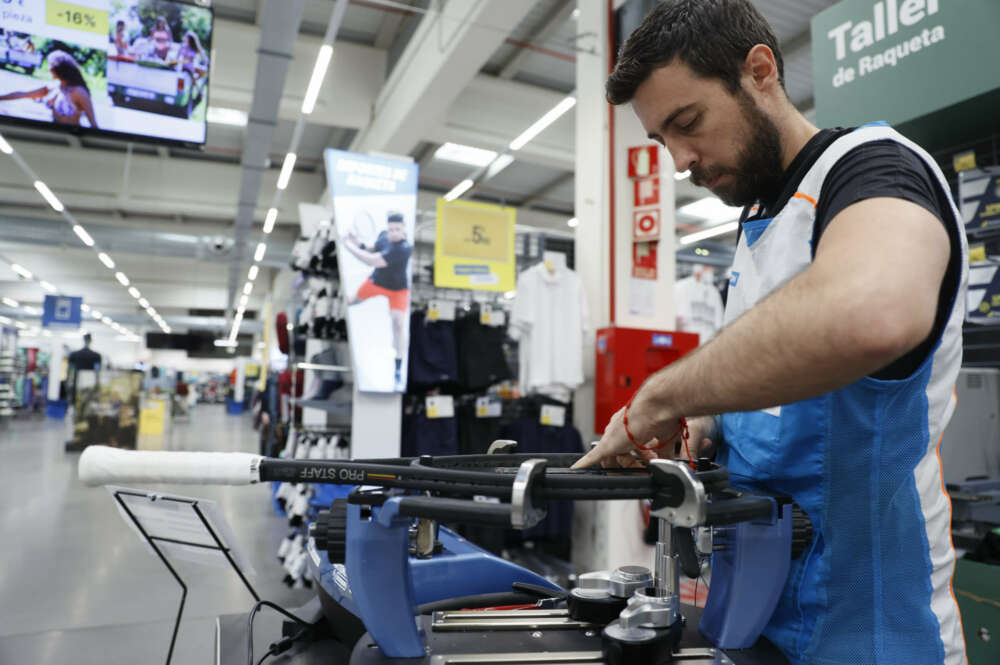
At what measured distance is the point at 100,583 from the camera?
396 centimetres

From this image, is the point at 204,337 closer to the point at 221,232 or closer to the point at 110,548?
the point at 221,232

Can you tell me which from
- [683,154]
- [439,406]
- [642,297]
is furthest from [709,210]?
[683,154]

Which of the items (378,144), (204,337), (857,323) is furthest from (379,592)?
(204,337)

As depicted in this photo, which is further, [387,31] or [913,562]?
[387,31]

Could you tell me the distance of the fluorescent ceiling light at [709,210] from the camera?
→ 37.9ft

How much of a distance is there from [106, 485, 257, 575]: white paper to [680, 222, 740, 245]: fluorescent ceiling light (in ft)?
30.6

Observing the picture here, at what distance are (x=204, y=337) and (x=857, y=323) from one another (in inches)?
1138

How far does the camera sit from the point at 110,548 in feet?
15.7

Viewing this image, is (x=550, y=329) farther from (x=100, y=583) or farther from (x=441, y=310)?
(x=100, y=583)

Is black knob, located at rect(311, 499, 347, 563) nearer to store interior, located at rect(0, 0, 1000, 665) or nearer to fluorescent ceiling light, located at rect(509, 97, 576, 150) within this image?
store interior, located at rect(0, 0, 1000, 665)

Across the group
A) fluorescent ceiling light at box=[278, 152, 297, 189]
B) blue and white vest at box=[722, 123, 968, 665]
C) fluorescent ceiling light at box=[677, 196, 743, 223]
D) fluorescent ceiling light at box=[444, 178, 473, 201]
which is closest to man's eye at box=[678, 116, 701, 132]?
blue and white vest at box=[722, 123, 968, 665]

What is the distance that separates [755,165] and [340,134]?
10498 mm

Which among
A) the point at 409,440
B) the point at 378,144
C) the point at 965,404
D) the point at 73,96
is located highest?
the point at 378,144

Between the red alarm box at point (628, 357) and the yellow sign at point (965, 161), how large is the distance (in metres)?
2.12
